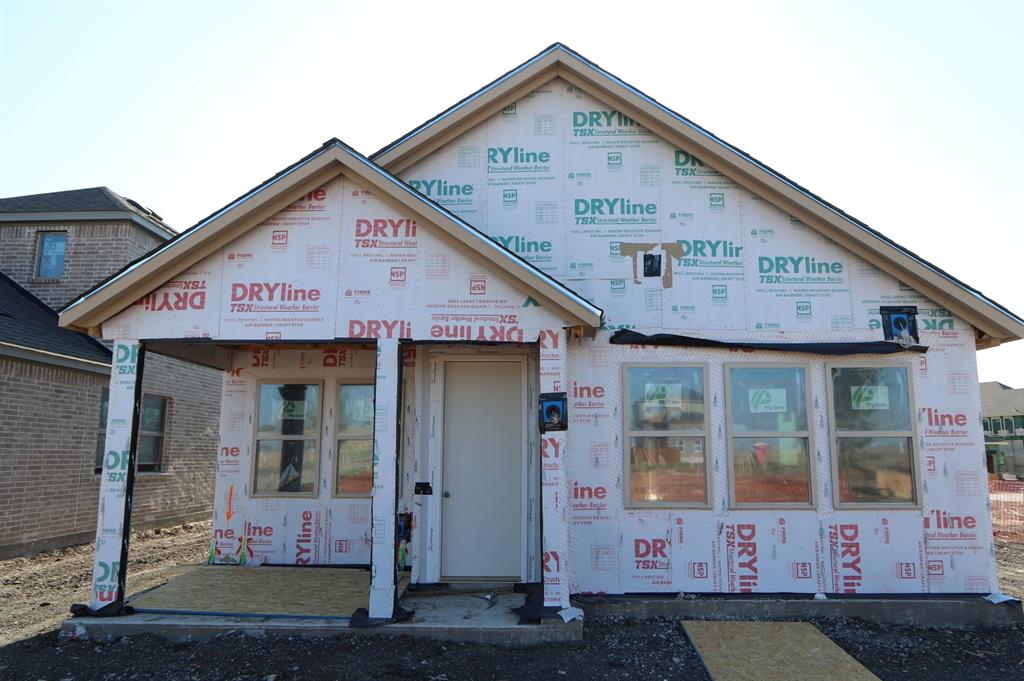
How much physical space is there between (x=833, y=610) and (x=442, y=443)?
4757 millimetres

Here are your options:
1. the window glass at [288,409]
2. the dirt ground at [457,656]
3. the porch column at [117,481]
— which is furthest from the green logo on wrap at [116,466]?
the window glass at [288,409]

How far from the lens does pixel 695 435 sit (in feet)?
25.1

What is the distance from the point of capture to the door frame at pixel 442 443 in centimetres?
782

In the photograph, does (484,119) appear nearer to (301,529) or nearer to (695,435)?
(695,435)

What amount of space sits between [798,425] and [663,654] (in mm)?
3155

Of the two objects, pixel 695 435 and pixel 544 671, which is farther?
pixel 695 435

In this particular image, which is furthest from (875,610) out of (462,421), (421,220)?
(421,220)

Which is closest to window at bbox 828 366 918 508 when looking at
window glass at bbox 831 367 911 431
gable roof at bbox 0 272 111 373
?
window glass at bbox 831 367 911 431

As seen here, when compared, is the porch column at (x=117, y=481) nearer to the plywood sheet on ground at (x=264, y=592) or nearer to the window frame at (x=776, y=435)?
the plywood sheet on ground at (x=264, y=592)

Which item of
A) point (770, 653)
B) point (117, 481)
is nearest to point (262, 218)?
point (117, 481)

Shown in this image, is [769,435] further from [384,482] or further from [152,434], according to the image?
[152,434]

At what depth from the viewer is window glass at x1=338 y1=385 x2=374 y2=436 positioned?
902 centimetres

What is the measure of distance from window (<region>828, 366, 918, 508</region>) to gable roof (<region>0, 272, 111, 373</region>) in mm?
11615

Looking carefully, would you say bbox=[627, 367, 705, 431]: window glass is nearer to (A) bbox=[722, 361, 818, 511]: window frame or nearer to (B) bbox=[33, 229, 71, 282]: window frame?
(A) bbox=[722, 361, 818, 511]: window frame
